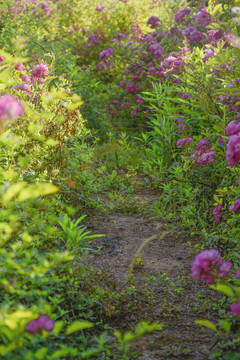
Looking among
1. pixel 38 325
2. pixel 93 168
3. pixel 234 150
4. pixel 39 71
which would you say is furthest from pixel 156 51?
pixel 38 325

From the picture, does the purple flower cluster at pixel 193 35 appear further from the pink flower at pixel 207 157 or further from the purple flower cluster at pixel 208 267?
the purple flower cluster at pixel 208 267

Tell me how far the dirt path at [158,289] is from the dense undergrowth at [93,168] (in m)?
0.11

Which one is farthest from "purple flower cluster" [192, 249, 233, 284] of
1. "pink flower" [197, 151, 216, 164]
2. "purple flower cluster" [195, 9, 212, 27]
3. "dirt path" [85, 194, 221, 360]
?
"purple flower cluster" [195, 9, 212, 27]

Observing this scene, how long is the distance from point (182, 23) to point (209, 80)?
320 cm

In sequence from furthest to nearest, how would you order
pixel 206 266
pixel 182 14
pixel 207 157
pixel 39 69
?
pixel 182 14 → pixel 39 69 → pixel 207 157 → pixel 206 266

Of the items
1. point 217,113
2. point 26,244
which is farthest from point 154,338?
point 217,113

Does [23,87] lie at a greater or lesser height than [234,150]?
greater

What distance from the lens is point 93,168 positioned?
13.3 feet

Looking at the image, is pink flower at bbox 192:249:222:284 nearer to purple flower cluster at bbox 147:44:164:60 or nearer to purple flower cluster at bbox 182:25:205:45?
purple flower cluster at bbox 147:44:164:60

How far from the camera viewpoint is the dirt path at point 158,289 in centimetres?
171

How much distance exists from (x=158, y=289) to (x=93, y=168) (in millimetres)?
2094

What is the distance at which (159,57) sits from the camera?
506 centimetres

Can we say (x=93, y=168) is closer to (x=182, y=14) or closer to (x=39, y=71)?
(x=39, y=71)

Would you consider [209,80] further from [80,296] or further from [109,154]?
[80,296]
